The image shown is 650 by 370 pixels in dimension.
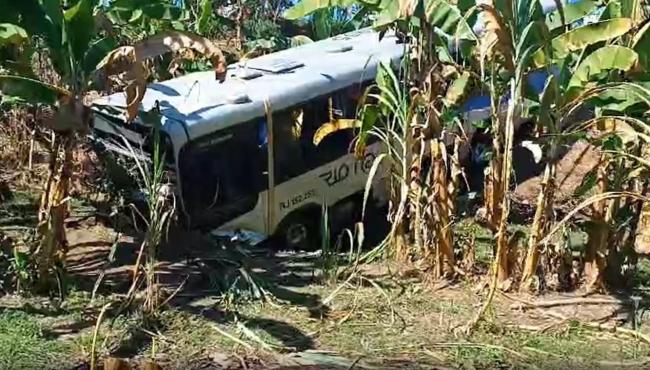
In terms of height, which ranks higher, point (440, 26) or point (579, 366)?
point (440, 26)

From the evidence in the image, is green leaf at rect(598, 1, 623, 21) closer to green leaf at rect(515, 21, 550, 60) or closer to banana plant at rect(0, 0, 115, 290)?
green leaf at rect(515, 21, 550, 60)

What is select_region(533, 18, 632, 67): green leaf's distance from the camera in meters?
6.32

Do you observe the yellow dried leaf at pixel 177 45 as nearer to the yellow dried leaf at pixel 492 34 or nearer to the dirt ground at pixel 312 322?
the dirt ground at pixel 312 322

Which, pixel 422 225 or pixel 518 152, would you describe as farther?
pixel 518 152

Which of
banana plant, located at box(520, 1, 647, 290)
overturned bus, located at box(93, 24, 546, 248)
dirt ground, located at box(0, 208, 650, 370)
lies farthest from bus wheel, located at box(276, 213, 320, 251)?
banana plant, located at box(520, 1, 647, 290)

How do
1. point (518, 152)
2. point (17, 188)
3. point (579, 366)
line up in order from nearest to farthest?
point (579, 366), point (17, 188), point (518, 152)

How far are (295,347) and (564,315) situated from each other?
72.3 inches

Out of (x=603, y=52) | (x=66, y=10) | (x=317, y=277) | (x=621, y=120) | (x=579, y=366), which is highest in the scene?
(x=66, y=10)

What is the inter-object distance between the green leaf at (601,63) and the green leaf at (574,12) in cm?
56

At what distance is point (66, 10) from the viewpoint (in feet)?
→ 22.0

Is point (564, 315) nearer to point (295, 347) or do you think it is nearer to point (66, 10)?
point (295, 347)

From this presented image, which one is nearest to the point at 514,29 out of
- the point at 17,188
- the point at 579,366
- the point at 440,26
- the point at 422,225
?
the point at 440,26

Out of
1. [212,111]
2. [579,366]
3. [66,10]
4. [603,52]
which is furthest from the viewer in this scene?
[212,111]

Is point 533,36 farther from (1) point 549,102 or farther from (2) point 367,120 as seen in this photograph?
(2) point 367,120
